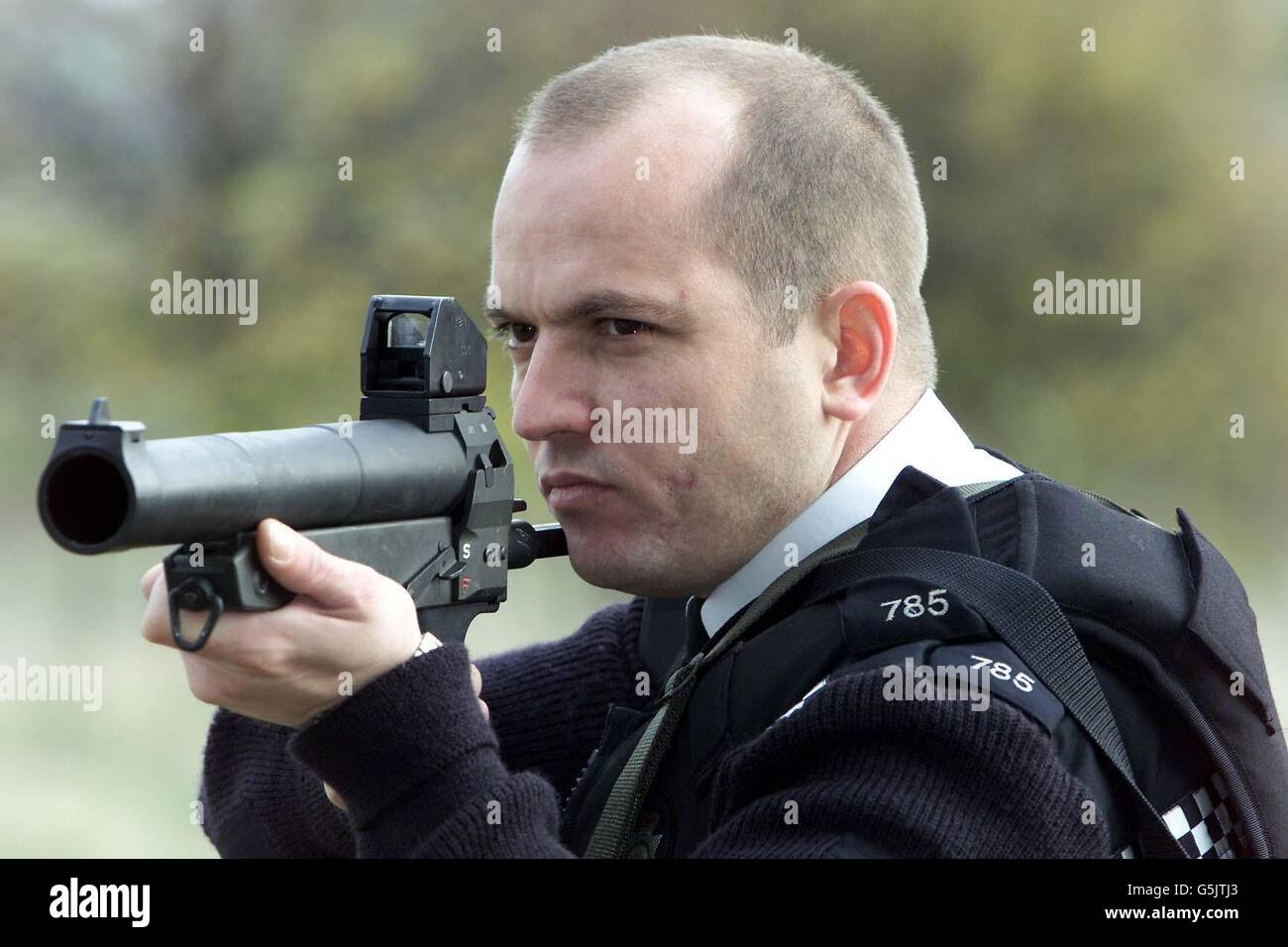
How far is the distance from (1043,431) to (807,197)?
601cm

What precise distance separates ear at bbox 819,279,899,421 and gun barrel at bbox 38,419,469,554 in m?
0.60

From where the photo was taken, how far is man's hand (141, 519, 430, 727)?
1.49 meters

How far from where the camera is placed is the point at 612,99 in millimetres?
1967

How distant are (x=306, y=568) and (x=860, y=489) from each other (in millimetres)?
748

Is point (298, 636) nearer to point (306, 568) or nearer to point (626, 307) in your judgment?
point (306, 568)

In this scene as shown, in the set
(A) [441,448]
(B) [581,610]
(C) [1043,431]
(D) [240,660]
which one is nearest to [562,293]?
(A) [441,448]

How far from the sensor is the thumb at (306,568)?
1473 millimetres

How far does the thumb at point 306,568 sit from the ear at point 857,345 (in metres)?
0.69

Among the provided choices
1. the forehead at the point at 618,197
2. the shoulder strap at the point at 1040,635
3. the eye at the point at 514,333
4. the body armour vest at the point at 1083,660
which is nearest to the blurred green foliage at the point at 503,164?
the eye at the point at 514,333

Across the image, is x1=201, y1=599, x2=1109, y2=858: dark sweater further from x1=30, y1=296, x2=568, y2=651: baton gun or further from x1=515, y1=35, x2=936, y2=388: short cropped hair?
x1=515, y1=35, x2=936, y2=388: short cropped hair

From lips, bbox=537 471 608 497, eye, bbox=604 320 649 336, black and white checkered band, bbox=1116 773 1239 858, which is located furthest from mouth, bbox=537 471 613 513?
black and white checkered band, bbox=1116 773 1239 858

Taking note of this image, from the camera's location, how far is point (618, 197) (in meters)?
1.89

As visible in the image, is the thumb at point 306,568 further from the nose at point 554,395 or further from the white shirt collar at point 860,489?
the white shirt collar at point 860,489

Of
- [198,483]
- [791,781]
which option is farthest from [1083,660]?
[198,483]
